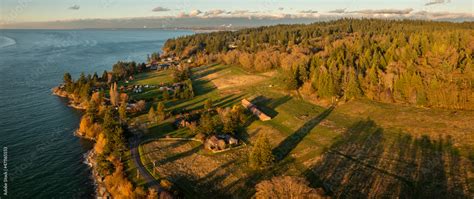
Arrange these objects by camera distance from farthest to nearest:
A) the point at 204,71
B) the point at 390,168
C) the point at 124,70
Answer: the point at 204,71 < the point at 124,70 < the point at 390,168

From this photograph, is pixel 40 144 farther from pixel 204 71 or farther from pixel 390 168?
pixel 204 71

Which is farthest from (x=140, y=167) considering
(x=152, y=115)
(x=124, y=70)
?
(x=124, y=70)

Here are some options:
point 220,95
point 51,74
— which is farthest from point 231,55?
point 51,74

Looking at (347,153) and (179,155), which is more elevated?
(347,153)

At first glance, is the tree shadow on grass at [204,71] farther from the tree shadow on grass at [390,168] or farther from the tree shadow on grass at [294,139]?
the tree shadow on grass at [390,168]

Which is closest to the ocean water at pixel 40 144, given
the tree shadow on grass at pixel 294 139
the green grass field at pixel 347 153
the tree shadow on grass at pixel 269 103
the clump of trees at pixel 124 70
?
the green grass field at pixel 347 153

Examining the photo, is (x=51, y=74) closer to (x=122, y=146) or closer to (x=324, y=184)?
(x=122, y=146)
